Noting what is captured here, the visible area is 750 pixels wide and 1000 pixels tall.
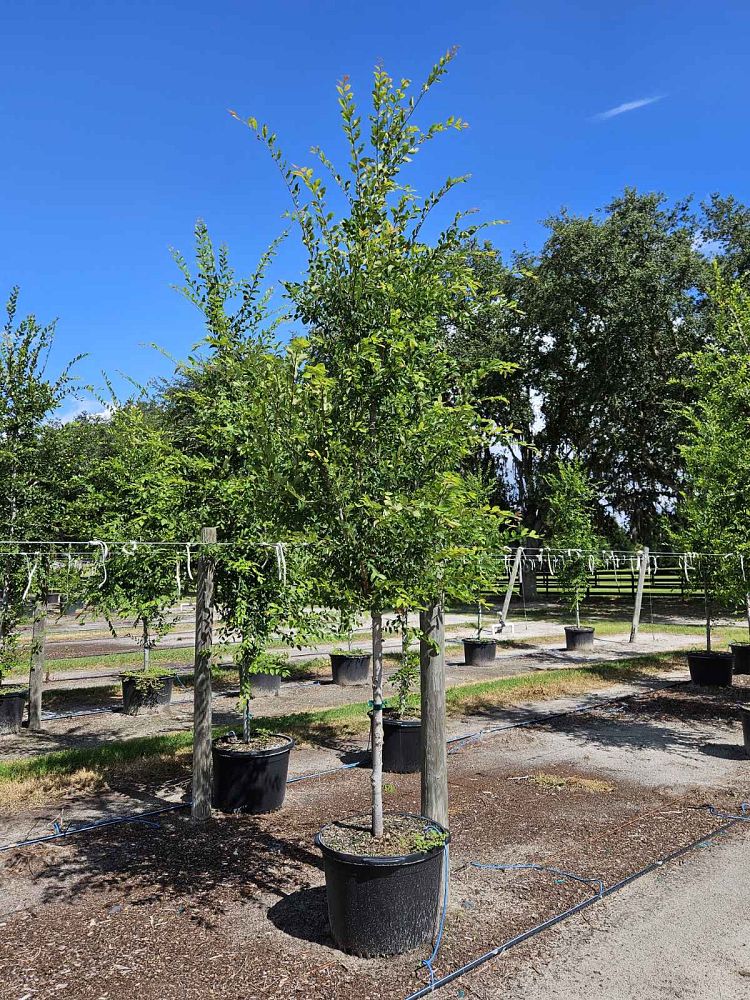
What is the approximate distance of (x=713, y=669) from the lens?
13.3 metres

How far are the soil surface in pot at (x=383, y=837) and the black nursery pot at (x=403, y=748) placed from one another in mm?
3341

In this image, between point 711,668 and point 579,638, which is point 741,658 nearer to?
point 711,668

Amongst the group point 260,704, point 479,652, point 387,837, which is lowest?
point 260,704

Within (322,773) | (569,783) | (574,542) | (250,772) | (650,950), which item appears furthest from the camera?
(574,542)

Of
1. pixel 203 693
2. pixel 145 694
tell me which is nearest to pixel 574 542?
pixel 145 694

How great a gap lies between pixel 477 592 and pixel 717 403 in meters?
7.52

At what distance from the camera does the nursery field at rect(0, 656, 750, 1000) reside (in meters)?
3.93

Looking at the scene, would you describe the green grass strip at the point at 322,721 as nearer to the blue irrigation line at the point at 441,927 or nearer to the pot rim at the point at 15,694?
the pot rim at the point at 15,694

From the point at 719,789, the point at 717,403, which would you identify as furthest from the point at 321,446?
the point at 717,403

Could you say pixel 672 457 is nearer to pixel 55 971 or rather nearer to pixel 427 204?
pixel 427 204

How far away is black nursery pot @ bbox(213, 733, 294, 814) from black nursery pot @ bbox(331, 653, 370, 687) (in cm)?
727

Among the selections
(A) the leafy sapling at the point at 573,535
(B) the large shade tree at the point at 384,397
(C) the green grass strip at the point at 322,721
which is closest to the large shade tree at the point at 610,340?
(A) the leafy sapling at the point at 573,535

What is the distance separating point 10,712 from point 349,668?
6.27 meters

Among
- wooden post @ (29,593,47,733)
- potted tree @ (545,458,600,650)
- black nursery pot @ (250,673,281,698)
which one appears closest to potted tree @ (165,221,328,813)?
wooden post @ (29,593,47,733)
